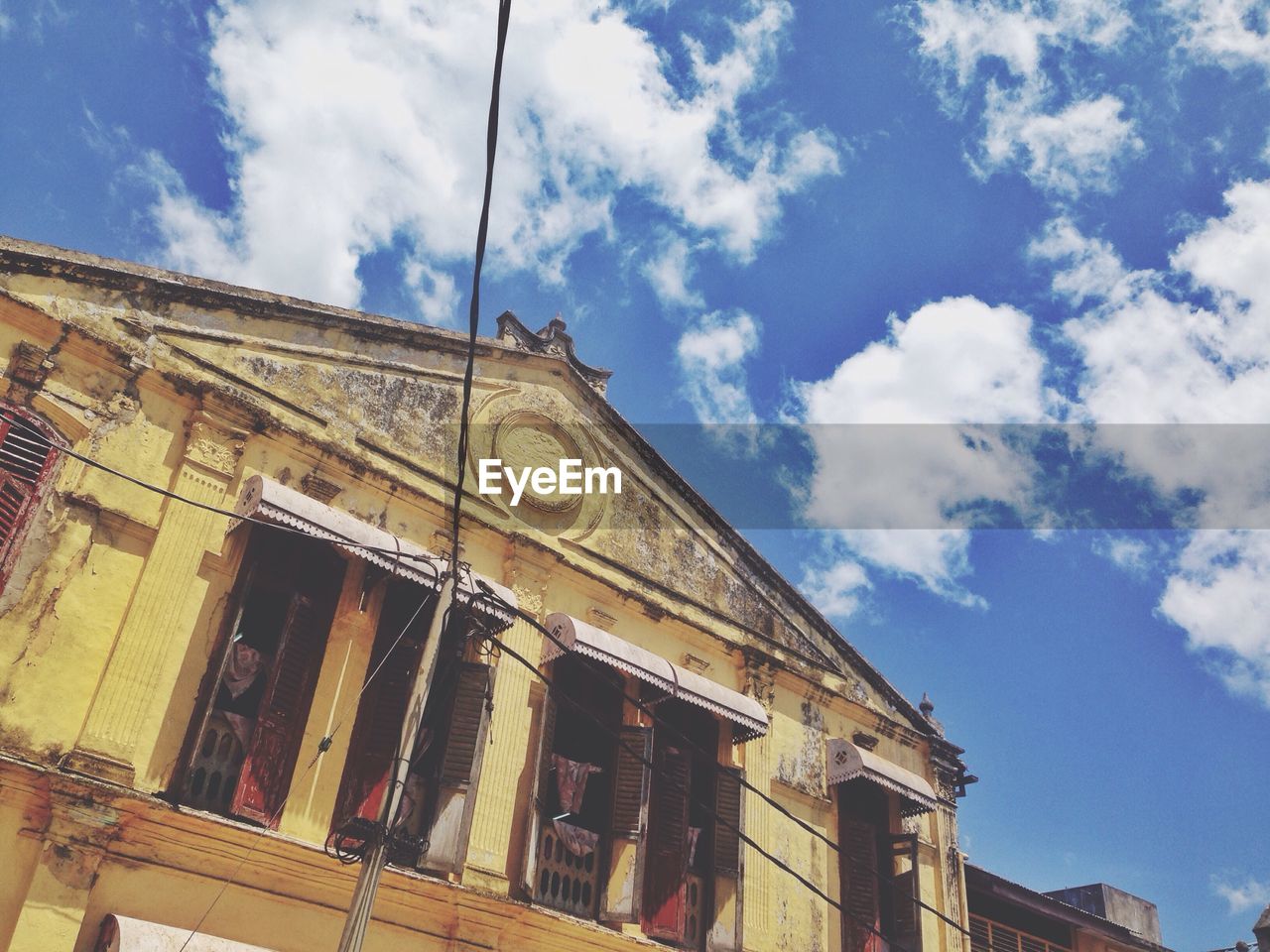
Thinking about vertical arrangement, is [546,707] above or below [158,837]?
above

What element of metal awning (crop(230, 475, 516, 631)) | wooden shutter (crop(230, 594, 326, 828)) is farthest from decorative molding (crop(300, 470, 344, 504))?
wooden shutter (crop(230, 594, 326, 828))

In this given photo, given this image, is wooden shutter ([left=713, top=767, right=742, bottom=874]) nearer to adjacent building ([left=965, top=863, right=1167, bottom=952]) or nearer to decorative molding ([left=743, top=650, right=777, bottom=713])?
decorative molding ([left=743, top=650, right=777, bottom=713])

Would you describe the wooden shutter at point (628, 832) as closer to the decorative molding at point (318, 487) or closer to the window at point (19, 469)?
the decorative molding at point (318, 487)

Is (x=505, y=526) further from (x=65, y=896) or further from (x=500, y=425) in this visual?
(x=65, y=896)

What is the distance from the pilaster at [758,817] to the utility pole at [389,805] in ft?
16.4

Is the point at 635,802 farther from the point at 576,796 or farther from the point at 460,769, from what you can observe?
the point at 460,769

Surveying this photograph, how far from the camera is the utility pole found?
5.31 meters

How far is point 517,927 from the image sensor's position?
320 inches

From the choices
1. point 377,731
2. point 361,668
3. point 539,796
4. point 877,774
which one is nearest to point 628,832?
point 539,796

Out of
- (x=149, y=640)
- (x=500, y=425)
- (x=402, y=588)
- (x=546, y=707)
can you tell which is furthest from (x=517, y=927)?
(x=500, y=425)

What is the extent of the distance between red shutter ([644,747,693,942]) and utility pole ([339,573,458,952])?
366cm

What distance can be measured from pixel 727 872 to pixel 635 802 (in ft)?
4.27

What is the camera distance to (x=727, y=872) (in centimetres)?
969

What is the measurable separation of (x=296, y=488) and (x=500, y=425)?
96.4 inches
